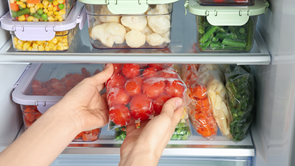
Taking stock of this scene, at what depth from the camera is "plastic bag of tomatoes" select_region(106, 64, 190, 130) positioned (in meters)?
1.09

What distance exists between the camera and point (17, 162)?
0.87m

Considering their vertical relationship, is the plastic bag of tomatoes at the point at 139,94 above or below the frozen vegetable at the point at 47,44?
below

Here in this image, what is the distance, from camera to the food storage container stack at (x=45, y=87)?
4.14ft

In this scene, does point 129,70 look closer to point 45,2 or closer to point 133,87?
point 133,87

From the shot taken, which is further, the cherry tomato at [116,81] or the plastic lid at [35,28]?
the cherry tomato at [116,81]

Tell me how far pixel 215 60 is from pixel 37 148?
66 cm

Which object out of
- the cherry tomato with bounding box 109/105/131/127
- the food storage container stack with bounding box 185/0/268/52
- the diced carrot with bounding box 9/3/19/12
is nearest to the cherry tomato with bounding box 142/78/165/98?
the cherry tomato with bounding box 109/105/131/127

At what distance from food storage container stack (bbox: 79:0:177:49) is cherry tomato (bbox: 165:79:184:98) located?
150mm

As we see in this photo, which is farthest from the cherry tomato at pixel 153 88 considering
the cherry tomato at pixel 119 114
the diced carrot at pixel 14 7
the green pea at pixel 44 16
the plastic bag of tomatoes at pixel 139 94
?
the diced carrot at pixel 14 7

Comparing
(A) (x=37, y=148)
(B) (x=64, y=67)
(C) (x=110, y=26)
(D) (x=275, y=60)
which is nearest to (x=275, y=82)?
(D) (x=275, y=60)

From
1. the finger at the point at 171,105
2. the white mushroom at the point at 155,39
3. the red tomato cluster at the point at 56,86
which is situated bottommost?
the red tomato cluster at the point at 56,86

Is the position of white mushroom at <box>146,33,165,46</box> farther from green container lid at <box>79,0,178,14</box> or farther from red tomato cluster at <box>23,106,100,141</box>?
red tomato cluster at <box>23,106,100,141</box>

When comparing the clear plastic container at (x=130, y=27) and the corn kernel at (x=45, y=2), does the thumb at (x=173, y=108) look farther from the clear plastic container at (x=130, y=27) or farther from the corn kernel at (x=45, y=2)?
the corn kernel at (x=45, y=2)

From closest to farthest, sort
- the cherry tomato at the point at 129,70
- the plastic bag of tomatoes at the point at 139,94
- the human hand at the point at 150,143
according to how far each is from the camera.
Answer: the human hand at the point at 150,143, the plastic bag of tomatoes at the point at 139,94, the cherry tomato at the point at 129,70
